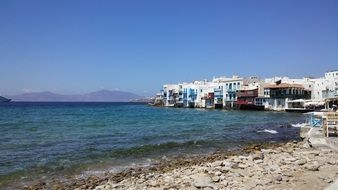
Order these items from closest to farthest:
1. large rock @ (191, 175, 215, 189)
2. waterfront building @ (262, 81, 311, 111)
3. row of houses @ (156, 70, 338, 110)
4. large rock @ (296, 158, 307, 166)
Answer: large rock @ (191, 175, 215, 189), large rock @ (296, 158, 307, 166), row of houses @ (156, 70, 338, 110), waterfront building @ (262, 81, 311, 111)

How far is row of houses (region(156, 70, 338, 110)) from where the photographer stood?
288 feet

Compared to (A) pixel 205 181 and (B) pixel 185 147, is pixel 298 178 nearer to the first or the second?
(A) pixel 205 181

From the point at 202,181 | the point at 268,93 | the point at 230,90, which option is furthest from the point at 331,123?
the point at 230,90

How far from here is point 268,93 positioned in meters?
93.4

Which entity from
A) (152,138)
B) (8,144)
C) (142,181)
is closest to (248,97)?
(152,138)

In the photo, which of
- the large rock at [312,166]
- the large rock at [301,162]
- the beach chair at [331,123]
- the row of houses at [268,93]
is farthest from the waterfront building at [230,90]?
the large rock at [312,166]

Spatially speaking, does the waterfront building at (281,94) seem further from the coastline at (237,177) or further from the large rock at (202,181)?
the large rock at (202,181)

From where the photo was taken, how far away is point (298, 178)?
41.9 feet

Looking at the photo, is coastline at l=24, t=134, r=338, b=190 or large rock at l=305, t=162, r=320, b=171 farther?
large rock at l=305, t=162, r=320, b=171

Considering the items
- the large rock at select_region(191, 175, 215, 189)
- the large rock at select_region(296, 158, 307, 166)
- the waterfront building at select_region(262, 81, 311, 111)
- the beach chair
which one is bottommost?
the large rock at select_region(191, 175, 215, 189)

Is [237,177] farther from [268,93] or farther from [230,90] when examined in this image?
[230,90]

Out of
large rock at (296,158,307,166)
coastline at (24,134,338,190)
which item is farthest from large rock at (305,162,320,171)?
large rock at (296,158,307,166)

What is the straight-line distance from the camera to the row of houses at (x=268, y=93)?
87.8m

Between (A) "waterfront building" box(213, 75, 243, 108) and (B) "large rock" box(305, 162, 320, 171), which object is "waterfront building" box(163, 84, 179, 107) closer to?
(A) "waterfront building" box(213, 75, 243, 108)
